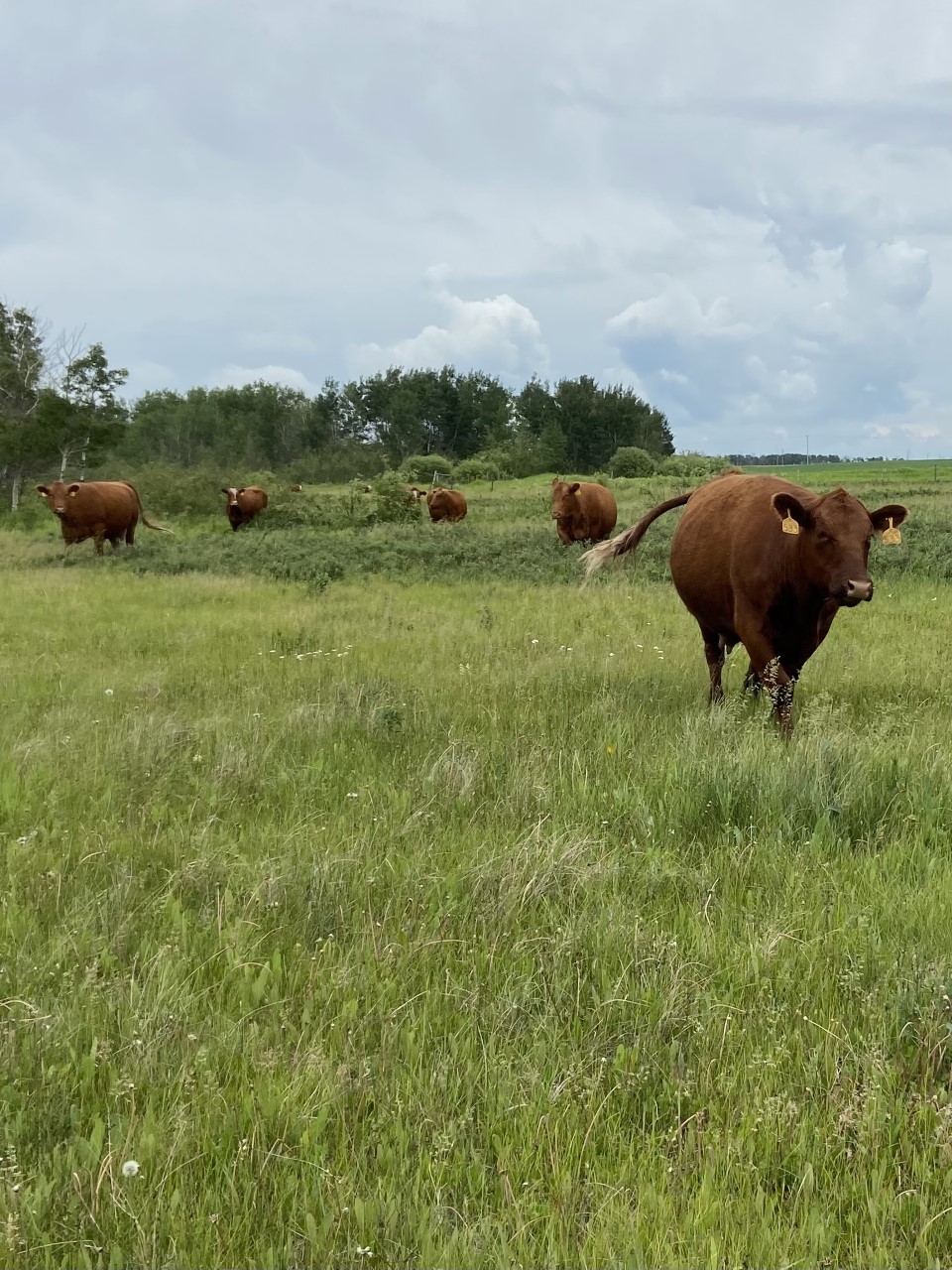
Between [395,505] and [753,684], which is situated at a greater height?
[395,505]

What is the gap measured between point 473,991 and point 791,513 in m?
4.62

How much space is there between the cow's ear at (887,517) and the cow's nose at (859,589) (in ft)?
3.06

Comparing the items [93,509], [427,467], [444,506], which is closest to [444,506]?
[444,506]

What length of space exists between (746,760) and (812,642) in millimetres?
2520

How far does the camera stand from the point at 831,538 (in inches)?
231

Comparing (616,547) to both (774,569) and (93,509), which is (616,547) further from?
(93,509)

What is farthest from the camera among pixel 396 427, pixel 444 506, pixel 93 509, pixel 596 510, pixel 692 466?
pixel 396 427

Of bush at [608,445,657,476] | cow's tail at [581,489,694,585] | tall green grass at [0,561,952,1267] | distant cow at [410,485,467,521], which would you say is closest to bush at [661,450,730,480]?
bush at [608,445,657,476]

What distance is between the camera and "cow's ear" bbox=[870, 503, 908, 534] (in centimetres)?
635

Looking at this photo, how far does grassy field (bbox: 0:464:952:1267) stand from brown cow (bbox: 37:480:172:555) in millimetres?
17077

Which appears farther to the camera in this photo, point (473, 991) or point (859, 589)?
point (859, 589)

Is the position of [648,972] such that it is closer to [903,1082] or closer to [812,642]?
[903,1082]

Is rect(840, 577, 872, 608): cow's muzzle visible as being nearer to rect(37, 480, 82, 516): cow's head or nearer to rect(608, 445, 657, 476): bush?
rect(37, 480, 82, 516): cow's head

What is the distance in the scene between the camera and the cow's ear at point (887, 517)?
20.8 feet
